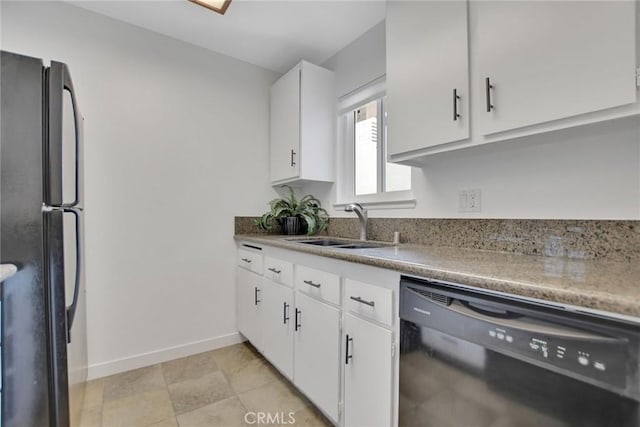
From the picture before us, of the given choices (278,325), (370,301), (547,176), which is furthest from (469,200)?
(278,325)

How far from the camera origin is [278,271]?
1.80 metres

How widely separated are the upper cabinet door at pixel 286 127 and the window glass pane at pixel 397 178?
685mm

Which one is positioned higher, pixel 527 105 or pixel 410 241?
pixel 527 105

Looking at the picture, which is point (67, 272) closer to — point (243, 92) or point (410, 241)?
point (410, 241)

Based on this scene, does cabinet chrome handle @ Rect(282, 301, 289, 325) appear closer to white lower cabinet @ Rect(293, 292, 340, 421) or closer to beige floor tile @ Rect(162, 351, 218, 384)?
white lower cabinet @ Rect(293, 292, 340, 421)

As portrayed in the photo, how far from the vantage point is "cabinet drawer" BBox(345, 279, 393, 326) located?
1.08 meters

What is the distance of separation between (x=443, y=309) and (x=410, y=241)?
2.98 ft

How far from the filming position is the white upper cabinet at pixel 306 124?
2.28m

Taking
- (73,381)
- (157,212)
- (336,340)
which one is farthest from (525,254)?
(157,212)

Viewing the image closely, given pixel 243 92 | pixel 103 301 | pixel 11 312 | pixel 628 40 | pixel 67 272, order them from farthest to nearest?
pixel 243 92 → pixel 103 301 → pixel 67 272 → pixel 11 312 → pixel 628 40

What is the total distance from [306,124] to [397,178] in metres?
0.83

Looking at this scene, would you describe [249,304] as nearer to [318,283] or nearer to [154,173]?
[318,283]

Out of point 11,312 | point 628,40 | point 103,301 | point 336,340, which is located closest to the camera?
point 628,40

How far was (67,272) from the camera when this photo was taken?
115 cm
